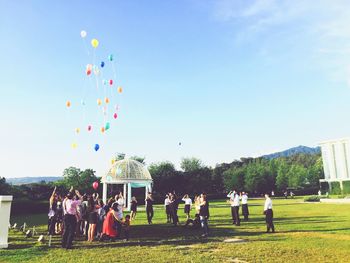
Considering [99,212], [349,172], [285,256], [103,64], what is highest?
[103,64]

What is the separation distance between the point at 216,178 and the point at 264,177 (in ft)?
39.0

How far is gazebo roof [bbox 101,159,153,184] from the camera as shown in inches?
1369

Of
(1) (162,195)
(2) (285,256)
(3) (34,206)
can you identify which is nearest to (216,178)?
(1) (162,195)

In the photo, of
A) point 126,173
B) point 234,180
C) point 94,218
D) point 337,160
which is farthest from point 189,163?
point 94,218

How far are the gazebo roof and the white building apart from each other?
45.0 m

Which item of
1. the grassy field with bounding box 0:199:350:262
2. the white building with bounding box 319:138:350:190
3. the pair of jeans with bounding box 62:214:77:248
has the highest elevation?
the white building with bounding box 319:138:350:190

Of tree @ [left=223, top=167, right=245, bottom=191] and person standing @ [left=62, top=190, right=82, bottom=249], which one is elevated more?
tree @ [left=223, top=167, right=245, bottom=191]

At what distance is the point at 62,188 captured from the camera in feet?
170

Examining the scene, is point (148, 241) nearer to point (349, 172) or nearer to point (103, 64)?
point (103, 64)

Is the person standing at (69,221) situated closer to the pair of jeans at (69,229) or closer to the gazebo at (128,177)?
the pair of jeans at (69,229)

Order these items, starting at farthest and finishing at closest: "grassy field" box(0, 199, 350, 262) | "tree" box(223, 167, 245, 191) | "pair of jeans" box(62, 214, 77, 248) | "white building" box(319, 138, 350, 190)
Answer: "tree" box(223, 167, 245, 191), "white building" box(319, 138, 350, 190), "pair of jeans" box(62, 214, 77, 248), "grassy field" box(0, 199, 350, 262)

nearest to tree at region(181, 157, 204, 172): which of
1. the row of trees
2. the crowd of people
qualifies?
the row of trees

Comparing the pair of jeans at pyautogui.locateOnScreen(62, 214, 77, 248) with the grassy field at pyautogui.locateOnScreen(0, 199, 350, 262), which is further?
the pair of jeans at pyautogui.locateOnScreen(62, 214, 77, 248)

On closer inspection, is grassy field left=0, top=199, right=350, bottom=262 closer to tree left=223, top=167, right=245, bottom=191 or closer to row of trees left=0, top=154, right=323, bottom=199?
row of trees left=0, top=154, right=323, bottom=199
